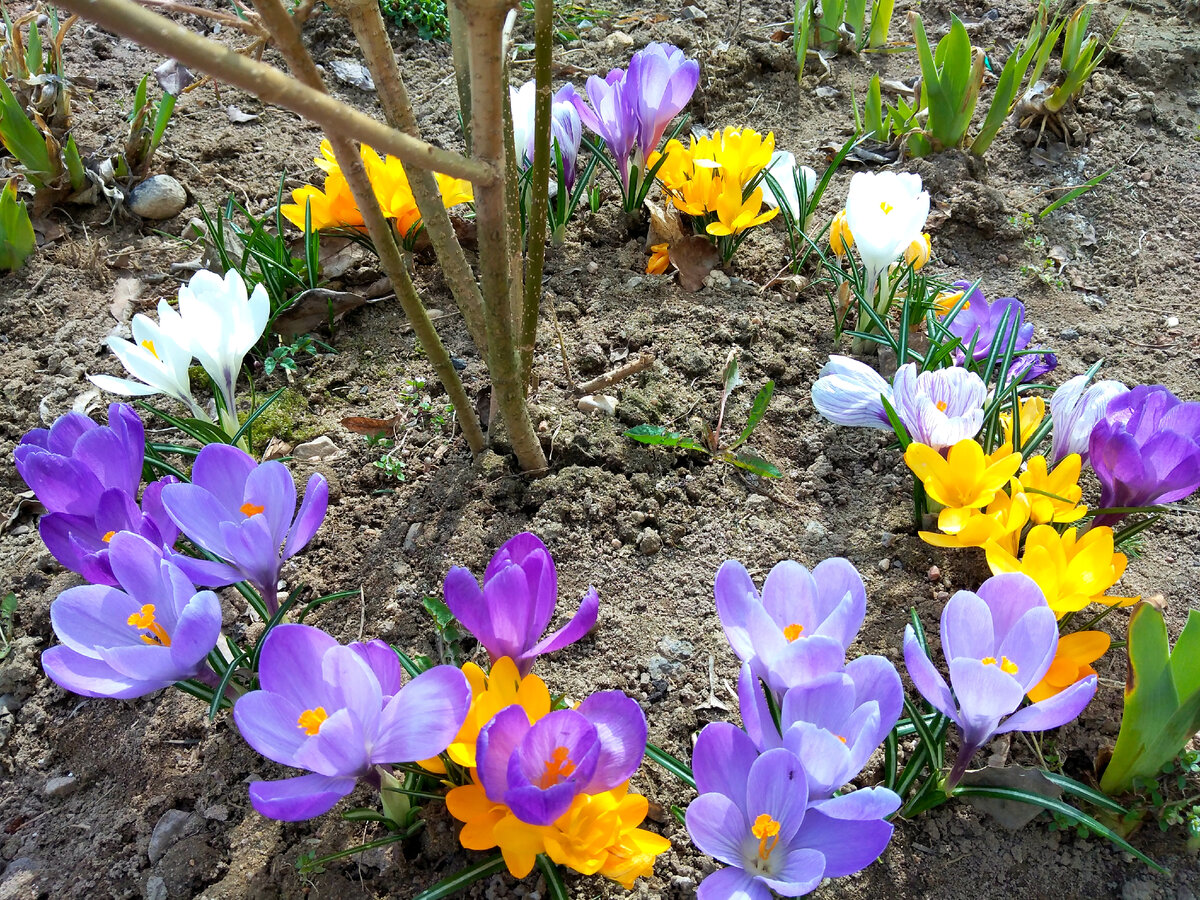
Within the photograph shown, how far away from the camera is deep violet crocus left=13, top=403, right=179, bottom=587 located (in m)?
1.17

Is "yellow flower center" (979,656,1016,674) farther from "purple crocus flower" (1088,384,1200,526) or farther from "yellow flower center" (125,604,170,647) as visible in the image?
"yellow flower center" (125,604,170,647)

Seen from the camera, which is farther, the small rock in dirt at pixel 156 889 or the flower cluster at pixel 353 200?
the flower cluster at pixel 353 200

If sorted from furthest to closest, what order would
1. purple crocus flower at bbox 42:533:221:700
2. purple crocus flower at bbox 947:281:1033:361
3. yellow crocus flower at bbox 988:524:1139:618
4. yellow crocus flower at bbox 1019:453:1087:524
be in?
purple crocus flower at bbox 947:281:1033:361
yellow crocus flower at bbox 1019:453:1087:524
yellow crocus flower at bbox 988:524:1139:618
purple crocus flower at bbox 42:533:221:700

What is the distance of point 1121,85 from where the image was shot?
265cm

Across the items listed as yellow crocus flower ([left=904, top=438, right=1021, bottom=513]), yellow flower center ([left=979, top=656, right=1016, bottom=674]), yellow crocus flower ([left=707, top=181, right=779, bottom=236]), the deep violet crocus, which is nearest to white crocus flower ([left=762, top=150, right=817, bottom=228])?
yellow crocus flower ([left=707, top=181, right=779, bottom=236])

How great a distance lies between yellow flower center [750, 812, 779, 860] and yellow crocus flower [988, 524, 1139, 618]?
21.6 inches

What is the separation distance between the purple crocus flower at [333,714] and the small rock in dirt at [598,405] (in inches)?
33.3

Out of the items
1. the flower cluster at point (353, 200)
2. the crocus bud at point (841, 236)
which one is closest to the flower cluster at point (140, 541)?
the flower cluster at point (353, 200)

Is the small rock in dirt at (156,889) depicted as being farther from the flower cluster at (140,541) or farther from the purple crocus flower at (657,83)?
the purple crocus flower at (657,83)

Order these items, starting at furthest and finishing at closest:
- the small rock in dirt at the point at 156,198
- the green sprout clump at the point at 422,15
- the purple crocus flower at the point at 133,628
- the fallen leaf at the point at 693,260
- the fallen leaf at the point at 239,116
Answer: the green sprout clump at the point at 422,15 → the fallen leaf at the point at 239,116 → the small rock in dirt at the point at 156,198 → the fallen leaf at the point at 693,260 → the purple crocus flower at the point at 133,628

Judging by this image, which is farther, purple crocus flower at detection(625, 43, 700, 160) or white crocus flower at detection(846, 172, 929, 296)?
purple crocus flower at detection(625, 43, 700, 160)

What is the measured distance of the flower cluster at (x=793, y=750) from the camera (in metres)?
0.92

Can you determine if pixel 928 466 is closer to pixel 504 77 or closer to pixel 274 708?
pixel 504 77

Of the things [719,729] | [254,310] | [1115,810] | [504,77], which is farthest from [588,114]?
[1115,810]
